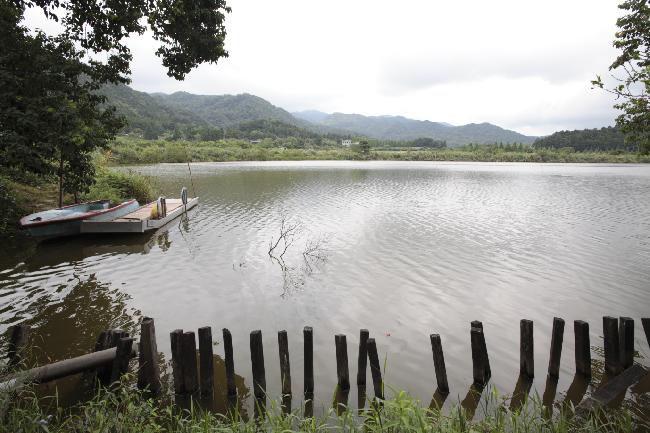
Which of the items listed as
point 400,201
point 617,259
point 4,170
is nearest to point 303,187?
point 400,201

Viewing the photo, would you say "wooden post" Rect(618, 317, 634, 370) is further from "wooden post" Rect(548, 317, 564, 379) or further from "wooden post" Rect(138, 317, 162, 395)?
"wooden post" Rect(138, 317, 162, 395)

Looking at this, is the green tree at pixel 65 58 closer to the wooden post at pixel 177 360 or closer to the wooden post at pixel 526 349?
the wooden post at pixel 177 360

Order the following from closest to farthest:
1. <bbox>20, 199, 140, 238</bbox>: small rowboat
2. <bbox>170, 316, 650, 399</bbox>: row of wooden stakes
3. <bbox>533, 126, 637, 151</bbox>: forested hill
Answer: <bbox>170, 316, 650, 399</bbox>: row of wooden stakes < <bbox>20, 199, 140, 238</bbox>: small rowboat < <bbox>533, 126, 637, 151</bbox>: forested hill

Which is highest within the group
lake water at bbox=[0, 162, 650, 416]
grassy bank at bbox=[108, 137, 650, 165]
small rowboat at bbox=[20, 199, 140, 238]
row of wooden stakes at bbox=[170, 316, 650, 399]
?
grassy bank at bbox=[108, 137, 650, 165]

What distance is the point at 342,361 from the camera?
6348mm

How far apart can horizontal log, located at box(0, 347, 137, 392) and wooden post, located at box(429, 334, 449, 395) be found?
5.16 m

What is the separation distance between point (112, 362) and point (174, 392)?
1150mm

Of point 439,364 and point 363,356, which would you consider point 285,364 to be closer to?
point 363,356

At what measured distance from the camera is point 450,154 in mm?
116938

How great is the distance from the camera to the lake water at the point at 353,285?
8.06 meters

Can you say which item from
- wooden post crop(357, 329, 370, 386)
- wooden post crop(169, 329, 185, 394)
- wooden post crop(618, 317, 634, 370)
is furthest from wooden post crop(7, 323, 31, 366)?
wooden post crop(618, 317, 634, 370)

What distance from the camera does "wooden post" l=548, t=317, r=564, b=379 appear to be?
665 cm

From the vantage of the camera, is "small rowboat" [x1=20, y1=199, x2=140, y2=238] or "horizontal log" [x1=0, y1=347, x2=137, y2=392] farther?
"small rowboat" [x1=20, y1=199, x2=140, y2=238]

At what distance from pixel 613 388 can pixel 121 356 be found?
8.31 metres
